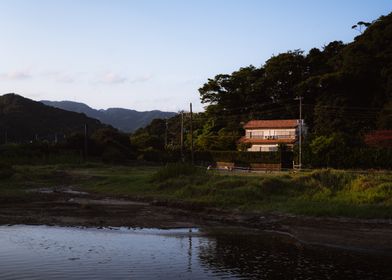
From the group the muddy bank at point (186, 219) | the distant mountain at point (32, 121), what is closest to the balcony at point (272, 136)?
the distant mountain at point (32, 121)

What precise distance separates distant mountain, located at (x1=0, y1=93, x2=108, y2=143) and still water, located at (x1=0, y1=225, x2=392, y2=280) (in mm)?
101373

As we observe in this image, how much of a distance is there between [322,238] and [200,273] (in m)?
7.33

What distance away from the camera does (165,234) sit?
2077cm

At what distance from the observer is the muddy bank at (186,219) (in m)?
19.5

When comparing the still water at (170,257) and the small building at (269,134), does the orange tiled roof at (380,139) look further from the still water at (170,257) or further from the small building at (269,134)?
the still water at (170,257)

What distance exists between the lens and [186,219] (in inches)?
983

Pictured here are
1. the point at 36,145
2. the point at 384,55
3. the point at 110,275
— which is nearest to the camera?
the point at 110,275

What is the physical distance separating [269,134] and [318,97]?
11038 millimetres

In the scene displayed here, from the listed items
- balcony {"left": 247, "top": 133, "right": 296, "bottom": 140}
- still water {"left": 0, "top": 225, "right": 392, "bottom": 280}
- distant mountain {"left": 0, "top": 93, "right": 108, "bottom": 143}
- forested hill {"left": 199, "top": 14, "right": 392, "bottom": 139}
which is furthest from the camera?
distant mountain {"left": 0, "top": 93, "right": 108, "bottom": 143}

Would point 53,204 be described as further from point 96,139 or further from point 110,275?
point 96,139

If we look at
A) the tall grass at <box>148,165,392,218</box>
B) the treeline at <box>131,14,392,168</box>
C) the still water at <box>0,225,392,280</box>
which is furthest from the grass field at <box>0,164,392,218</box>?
the treeline at <box>131,14,392,168</box>

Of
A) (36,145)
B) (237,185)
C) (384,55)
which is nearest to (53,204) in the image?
(237,185)

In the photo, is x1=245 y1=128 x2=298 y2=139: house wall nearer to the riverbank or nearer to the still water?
the riverbank

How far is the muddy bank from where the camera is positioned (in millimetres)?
19453
